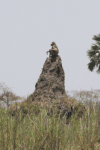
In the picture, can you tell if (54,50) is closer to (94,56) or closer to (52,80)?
(52,80)

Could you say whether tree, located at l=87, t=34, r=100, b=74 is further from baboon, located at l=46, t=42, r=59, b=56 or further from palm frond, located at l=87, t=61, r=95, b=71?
baboon, located at l=46, t=42, r=59, b=56

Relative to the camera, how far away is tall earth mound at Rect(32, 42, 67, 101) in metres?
6.59

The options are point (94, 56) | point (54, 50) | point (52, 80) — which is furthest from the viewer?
point (94, 56)

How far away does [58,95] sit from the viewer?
6652mm

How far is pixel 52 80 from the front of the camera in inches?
267

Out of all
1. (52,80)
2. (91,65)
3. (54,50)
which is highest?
(91,65)

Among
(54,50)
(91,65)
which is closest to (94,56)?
(91,65)

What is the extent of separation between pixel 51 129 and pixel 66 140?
660 mm

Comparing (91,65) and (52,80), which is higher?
(91,65)

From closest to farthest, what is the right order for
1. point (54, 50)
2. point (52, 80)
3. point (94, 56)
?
point (52, 80) → point (54, 50) → point (94, 56)

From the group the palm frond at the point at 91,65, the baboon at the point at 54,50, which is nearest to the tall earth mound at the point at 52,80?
the baboon at the point at 54,50

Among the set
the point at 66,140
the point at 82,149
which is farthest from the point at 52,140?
the point at 82,149

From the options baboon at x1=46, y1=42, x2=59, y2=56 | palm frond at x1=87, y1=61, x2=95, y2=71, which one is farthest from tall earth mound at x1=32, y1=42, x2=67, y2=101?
palm frond at x1=87, y1=61, x2=95, y2=71

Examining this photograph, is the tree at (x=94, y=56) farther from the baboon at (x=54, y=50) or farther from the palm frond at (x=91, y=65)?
the baboon at (x=54, y=50)
